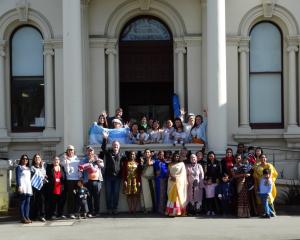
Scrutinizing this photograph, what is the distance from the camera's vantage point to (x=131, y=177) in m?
17.0

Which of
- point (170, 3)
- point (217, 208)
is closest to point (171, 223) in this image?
point (217, 208)

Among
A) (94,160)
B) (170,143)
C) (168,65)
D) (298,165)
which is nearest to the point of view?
(94,160)

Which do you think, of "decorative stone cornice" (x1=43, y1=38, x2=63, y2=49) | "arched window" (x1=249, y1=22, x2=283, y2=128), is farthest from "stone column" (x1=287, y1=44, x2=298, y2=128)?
"decorative stone cornice" (x1=43, y1=38, x2=63, y2=49)

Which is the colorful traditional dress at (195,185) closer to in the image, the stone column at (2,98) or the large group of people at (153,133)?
the large group of people at (153,133)

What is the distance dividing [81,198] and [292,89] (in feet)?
24.7

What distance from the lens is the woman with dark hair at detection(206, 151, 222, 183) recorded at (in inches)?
663

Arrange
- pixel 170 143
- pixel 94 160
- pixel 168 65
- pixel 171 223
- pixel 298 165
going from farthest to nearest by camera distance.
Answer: pixel 168 65 → pixel 298 165 → pixel 170 143 → pixel 94 160 → pixel 171 223

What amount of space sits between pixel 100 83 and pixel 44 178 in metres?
4.96

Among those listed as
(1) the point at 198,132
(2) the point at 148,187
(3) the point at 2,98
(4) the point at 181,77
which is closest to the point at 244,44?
(4) the point at 181,77

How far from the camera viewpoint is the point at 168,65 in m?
21.0

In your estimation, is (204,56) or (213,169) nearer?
(213,169)

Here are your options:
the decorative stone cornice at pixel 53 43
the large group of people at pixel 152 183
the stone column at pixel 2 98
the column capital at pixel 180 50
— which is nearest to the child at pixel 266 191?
the large group of people at pixel 152 183

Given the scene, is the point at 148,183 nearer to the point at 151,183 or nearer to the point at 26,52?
the point at 151,183

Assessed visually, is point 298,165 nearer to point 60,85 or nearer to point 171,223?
point 171,223
